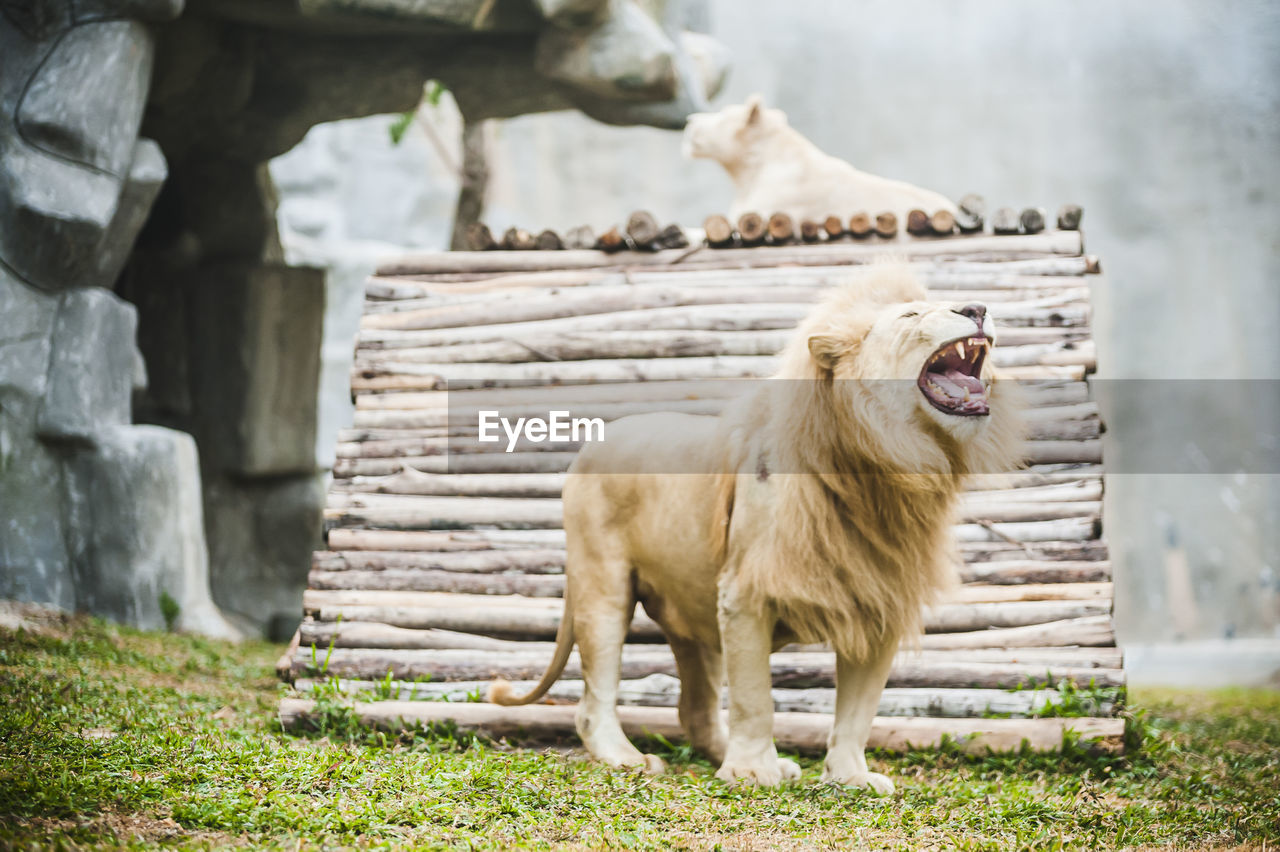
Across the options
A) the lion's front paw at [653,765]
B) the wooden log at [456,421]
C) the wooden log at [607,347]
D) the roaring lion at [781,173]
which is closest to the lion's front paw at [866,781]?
the lion's front paw at [653,765]

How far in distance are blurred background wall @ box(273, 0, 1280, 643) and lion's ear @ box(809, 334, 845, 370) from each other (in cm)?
1240

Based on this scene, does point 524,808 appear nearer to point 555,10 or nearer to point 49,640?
point 49,640

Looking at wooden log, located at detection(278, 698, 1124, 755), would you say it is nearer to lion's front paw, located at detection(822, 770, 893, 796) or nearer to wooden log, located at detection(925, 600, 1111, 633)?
wooden log, located at detection(925, 600, 1111, 633)

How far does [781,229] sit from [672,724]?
117 inches

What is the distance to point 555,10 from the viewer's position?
7.42m

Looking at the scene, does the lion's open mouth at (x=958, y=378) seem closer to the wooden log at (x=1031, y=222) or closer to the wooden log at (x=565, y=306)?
the wooden log at (x=565, y=306)

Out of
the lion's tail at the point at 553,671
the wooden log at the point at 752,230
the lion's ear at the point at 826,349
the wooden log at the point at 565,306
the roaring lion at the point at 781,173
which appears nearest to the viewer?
the lion's ear at the point at 826,349

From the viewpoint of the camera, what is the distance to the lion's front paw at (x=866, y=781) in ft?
→ 11.7

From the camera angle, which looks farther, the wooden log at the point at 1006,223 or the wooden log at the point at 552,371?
the wooden log at the point at 1006,223

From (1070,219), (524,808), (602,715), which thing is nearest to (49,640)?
(602,715)

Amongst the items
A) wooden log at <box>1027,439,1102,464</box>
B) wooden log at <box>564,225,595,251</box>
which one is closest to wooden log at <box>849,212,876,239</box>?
wooden log at <box>564,225,595,251</box>

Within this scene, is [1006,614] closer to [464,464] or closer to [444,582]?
[444,582]

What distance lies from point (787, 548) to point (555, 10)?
5078mm

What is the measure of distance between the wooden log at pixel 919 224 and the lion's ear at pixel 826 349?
9.24 ft
